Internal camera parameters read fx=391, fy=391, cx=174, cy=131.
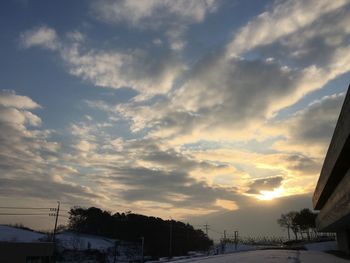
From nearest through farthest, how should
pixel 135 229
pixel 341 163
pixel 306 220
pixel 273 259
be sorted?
pixel 341 163 → pixel 273 259 → pixel 306 220 → pixel 135 229

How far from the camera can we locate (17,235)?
352 feet

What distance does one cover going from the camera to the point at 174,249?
114 meters

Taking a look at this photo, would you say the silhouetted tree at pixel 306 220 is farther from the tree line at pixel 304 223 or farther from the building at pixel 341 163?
the building at pixel 341 163

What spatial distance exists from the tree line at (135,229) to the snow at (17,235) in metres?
12.9

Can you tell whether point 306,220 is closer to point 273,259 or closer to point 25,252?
point 25,252

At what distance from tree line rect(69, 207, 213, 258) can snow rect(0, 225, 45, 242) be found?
1288cm

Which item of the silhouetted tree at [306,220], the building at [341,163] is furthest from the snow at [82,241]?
the building at [341,163]

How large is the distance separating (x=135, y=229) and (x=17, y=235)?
33.1 metres

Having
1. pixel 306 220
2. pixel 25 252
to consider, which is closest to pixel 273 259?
pixel 25 252

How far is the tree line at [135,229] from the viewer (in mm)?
113500

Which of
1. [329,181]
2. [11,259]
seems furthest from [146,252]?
[329,181]

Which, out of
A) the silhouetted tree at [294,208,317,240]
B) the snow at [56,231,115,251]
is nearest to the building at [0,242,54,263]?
the snow at [56,231,115,251]

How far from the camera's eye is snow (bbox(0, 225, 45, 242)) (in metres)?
103

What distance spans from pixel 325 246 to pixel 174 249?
54.4 m
